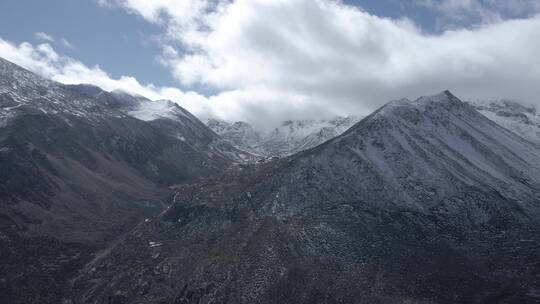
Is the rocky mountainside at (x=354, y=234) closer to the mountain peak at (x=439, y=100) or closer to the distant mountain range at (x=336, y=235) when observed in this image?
the distant mountain range at (x=336, y=235)

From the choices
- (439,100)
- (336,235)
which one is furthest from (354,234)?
(439,100)

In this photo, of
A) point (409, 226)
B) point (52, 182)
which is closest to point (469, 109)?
point (409, 226)

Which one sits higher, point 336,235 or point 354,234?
point 354,234

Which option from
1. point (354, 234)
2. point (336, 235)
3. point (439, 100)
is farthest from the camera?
point (439, 100)

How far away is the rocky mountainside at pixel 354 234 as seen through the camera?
87938 millimetres

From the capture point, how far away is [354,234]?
10194 cm

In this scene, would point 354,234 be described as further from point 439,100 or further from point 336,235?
point 439,100

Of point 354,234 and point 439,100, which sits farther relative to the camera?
point 439,100

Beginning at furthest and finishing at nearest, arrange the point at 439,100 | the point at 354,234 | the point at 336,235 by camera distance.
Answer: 1. the point at 439,100
2. the point at 354,234
3. the point at 336,235

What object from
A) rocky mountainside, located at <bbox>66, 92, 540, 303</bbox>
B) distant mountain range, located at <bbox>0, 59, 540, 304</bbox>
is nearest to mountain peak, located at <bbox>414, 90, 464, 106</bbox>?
distant mountain range, located at <bbox>0, 59, 540, 304</bbox>

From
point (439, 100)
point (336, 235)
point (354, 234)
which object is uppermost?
point (439, 100)

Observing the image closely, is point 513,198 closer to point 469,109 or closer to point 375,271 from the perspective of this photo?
point 375,271

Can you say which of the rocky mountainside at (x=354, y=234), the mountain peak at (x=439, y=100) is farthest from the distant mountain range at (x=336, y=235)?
the mountain peak at (x=439, y=100)

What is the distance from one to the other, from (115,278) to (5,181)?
9118cm
